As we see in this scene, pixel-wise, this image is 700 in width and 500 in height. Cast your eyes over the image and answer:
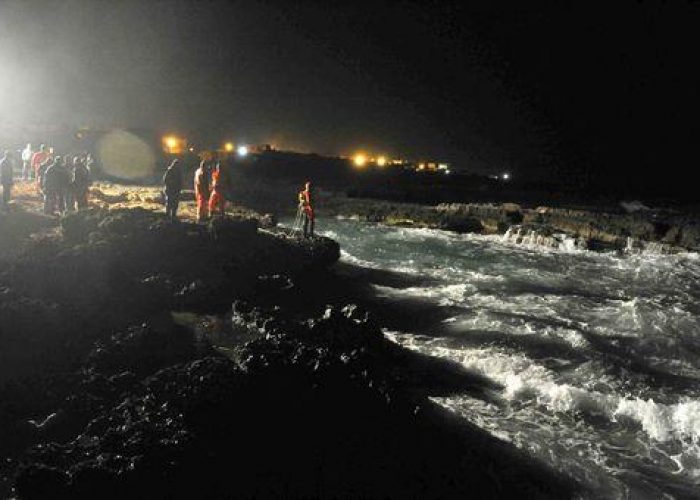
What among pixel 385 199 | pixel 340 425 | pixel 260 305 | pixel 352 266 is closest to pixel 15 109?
pixel 385 199

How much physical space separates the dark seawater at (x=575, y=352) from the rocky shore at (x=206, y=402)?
2.83 ft

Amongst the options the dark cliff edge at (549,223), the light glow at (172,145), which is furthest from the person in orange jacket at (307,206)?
the light glow at (172,145)

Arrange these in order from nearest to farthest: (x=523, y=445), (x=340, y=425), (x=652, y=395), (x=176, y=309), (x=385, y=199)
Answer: (x=340, y=425), (x=523, y=445), (x=652, y=395), (x=176, y=309), (x=385, y=199)

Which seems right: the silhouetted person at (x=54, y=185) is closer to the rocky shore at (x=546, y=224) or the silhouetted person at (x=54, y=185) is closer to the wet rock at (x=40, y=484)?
the wet rock at (x=40, y=484)

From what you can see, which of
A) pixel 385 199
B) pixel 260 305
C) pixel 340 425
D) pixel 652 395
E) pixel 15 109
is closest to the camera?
pixel 340 425

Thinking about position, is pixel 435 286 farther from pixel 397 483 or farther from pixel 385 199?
pixel 385 199

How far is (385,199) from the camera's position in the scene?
47312 millimetres

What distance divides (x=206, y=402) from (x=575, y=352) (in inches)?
378

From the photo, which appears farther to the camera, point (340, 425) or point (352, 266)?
point (352, 266)

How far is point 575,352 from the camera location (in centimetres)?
1267

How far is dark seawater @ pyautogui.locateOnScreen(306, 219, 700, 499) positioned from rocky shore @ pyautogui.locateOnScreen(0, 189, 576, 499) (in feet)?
2.83

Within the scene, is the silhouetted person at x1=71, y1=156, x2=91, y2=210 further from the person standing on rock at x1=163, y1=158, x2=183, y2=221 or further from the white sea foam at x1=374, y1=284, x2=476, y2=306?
the white sea foam at x1=374, y1=284, x2=476, y2=306

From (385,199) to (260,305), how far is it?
34974 mm

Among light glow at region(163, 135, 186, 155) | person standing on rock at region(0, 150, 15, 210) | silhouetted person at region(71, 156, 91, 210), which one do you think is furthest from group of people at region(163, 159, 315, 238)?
light glow at region(163, 135, 186, 155)
